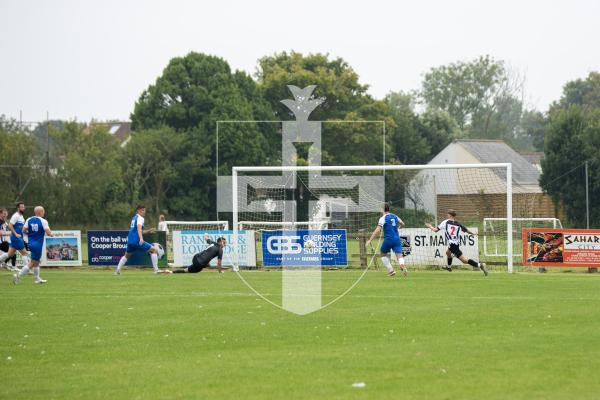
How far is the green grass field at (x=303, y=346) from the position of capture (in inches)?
362

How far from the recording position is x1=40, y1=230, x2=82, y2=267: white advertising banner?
34375 mm

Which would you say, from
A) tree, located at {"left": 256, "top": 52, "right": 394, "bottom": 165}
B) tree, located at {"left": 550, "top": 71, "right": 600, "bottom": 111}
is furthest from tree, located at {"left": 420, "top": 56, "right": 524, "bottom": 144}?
tree, located at {"left": 256, "top": 52, "right": 394, "bottom": 165}

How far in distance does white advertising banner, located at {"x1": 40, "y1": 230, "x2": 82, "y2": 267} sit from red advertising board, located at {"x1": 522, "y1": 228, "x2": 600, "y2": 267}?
1751cm

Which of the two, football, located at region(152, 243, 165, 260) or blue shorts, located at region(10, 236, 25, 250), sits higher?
blue shorts, located at region(10, 236, 25, 250)

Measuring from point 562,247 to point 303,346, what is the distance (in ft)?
69.0

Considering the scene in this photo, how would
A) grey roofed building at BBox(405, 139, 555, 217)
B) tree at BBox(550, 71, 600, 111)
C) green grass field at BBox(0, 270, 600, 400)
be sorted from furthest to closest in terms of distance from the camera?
tree at BBox(550, 71, 600, 111)
grey roofed building at BBox(405, 139, 555, 217)
green grass field at BBox(0, 270, 600, 400)

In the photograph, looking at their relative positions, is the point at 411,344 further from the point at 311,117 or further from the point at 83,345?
the point at 311,117

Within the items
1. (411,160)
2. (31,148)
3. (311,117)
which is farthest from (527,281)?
(411,160)

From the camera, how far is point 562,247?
30.8m

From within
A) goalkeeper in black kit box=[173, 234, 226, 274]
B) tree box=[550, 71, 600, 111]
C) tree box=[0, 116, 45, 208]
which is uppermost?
tree box=[550, 71, 600, 111]

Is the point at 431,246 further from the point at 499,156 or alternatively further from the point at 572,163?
the point at 499,156

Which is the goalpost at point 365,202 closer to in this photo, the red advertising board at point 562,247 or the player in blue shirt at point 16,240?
the red advertising board at point 562,247

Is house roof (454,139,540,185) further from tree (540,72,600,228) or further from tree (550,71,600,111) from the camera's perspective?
tree (550,71,600,111)

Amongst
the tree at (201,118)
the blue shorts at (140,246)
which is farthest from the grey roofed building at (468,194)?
the tree at (201,118)
